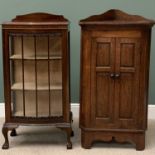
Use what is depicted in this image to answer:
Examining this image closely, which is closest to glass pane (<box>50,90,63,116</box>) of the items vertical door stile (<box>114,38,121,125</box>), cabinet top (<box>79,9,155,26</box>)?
vertical door stile (<box>114,38,121,125</box>)

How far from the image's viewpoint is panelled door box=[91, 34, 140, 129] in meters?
2.41

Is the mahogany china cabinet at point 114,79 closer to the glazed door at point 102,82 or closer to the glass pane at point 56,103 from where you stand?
the glazed door at point 102,82

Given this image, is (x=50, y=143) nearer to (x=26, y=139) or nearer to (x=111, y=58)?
(x=26, y=139)

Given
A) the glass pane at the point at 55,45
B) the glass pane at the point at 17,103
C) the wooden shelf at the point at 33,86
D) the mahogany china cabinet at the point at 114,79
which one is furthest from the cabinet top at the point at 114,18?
the glass pane at the point at 17,103

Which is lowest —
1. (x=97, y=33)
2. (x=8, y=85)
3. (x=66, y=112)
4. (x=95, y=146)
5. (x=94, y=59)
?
(x=95, y=146)

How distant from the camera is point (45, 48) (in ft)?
8.28

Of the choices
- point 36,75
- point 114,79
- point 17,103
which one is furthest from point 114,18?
point 17,103

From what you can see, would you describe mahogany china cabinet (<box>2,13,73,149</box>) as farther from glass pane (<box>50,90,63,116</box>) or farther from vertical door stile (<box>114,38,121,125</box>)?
vertical door stile (<box>114,38,121,125</box>)

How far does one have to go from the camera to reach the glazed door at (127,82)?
2410 millimetres

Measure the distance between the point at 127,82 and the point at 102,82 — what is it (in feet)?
0.57

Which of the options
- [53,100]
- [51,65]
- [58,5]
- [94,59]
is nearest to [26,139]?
[53,100]

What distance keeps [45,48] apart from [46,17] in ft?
1.14

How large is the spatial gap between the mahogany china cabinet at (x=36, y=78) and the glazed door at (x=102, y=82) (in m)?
0.19

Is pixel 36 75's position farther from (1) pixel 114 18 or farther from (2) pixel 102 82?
(1) pixel 114 18
